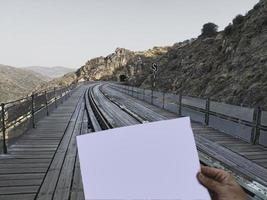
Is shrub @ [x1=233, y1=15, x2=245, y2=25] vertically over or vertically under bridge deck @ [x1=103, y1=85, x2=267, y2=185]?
over

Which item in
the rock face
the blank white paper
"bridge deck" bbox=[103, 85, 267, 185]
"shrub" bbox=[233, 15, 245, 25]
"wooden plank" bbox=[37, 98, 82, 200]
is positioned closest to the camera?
the blank white paper

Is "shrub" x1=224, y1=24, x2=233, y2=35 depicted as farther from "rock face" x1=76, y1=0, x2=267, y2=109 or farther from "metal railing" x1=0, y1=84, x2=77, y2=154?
"metal railing" x1=0, y1=84, x2=77, y2=154

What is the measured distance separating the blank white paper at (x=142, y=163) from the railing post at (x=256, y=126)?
35.1 ft

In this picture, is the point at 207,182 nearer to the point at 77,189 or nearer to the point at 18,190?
the point at 77,189

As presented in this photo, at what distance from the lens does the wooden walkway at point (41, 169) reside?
6.58 m

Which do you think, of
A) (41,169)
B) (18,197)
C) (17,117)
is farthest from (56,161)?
(17,117)

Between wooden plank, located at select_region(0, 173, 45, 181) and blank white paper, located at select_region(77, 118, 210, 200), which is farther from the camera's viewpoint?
wooden plank, located at select_region(0, 173, 45, 181)

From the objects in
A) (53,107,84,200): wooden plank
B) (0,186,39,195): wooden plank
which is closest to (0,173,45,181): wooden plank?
(53,107,84,200): wooden plank

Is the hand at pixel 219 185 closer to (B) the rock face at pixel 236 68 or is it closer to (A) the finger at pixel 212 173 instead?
(A) the finger at pixel 212 173

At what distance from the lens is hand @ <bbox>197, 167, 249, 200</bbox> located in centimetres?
180

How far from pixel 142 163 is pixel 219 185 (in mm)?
437

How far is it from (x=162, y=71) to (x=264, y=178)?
56.0 meters

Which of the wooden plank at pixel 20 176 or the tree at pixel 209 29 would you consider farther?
the tree at pixel 209 29

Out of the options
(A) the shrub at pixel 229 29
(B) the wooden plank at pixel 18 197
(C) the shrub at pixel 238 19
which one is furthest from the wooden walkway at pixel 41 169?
(C) the shrub at pixel 238 19
